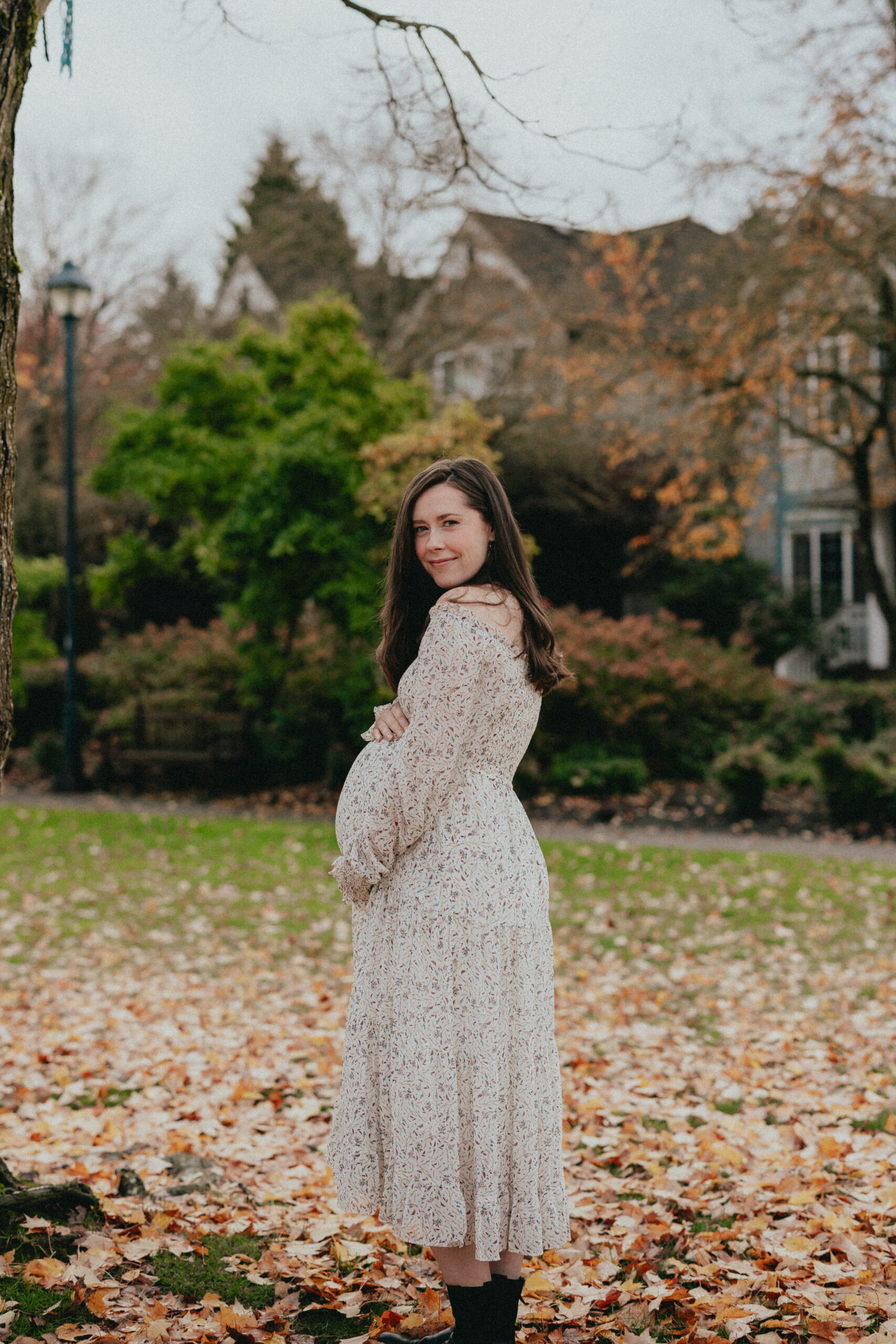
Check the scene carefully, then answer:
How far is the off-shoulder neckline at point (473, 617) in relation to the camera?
2.42 m

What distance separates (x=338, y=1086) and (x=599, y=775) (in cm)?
831

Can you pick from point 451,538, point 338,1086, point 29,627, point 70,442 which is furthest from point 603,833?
point 29,627

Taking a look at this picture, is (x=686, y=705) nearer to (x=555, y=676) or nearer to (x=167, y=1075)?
(x=167, y=1075)

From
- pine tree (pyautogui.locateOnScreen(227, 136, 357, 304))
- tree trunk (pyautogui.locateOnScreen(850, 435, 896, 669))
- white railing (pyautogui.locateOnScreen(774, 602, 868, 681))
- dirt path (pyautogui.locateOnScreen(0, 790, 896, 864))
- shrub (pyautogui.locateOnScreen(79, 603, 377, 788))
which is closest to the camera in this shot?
dirt path (pyautogui.locateOnScreen(0, 790, 896, 864))

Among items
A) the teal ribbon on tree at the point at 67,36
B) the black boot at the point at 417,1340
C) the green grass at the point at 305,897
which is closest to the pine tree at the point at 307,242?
the green grass at the point at 305,897

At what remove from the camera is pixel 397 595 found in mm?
2771

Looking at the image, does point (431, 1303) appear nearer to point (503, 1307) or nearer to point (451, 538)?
point (503, 1307)

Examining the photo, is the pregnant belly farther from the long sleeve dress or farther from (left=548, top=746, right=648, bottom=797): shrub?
(left=548, top=746, right=648, bottom=797): shrub

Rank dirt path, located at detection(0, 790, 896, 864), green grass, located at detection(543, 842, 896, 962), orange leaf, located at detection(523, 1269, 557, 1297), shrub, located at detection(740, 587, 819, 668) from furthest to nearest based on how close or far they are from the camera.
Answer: shrub, located at detection(740, 587, 819, 668)
dirt path, located at detection(0, 790, 896, 864)
green grass, located at detection(543, 842, 896, 962)
orange leaf, located at detection(523, 1269, 557, 1297)

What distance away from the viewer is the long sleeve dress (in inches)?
93.0

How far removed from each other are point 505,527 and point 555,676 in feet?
1.25

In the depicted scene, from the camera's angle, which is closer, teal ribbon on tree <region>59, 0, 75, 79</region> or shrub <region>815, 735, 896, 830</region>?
teal ribbon on tree <region>59, 0, 75, 79</region>

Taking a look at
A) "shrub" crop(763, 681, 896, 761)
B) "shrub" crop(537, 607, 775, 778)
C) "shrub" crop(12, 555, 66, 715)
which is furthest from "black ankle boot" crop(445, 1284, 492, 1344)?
"shrub" crop(12, 555, 66, 715)

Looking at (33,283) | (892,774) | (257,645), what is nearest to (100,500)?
(33,283)
